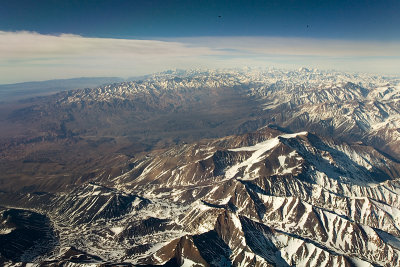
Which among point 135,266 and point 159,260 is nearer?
point 135,266

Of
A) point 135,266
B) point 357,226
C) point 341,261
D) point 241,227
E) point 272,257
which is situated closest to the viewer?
point 135,266

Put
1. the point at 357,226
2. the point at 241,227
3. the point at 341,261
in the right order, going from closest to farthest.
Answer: the point at 341,261
the point at 241,227
the point at 357,226

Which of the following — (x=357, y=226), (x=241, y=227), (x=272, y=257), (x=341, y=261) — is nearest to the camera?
(x=341, y=261)

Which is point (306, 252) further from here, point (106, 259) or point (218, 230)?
point (106, 259)

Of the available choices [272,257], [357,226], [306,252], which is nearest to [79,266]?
[272,257]

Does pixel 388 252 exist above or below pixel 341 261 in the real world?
below

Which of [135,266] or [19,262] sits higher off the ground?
[135,266]


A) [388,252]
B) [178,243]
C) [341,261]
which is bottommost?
[388,252]

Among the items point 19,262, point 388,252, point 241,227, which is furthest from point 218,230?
point 19,262

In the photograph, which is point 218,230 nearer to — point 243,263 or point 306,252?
point 243,263
